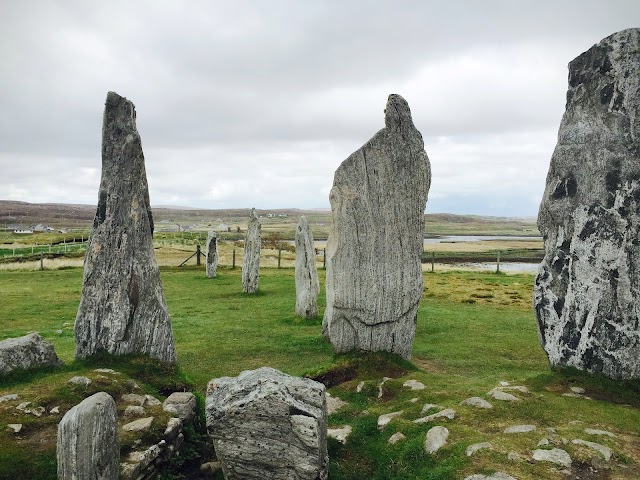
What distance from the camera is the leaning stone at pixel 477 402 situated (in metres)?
8.04

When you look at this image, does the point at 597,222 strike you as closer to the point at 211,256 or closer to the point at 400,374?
the point at 400,374

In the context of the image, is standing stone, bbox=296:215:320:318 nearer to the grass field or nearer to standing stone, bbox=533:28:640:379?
the grass field

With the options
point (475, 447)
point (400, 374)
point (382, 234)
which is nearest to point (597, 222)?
point (382, 234)

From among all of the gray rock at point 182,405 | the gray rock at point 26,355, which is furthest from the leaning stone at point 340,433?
the gray rock at point 26,355

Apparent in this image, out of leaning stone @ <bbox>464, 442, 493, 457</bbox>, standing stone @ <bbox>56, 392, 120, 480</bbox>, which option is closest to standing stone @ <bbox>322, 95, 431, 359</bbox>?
leaning stone @ <bbox>464, 442, 493, 457</bbox>

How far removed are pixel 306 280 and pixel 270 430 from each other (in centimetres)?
1186

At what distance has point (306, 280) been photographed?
18.6m

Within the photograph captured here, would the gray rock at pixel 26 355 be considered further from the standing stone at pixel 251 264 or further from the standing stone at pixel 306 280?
the standing stone at pixel 251 264

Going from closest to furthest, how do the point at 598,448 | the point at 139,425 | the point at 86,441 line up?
the point at 86,441, the point at 598,448, the point at 139,425

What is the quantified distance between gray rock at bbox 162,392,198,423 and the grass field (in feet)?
1.81

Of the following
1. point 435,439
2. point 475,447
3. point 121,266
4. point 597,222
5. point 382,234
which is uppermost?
point 597,222

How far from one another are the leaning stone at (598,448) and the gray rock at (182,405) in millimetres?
5582

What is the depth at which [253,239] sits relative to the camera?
25016 millimetres

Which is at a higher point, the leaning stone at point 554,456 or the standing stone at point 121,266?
the standing stone at point 121,266
